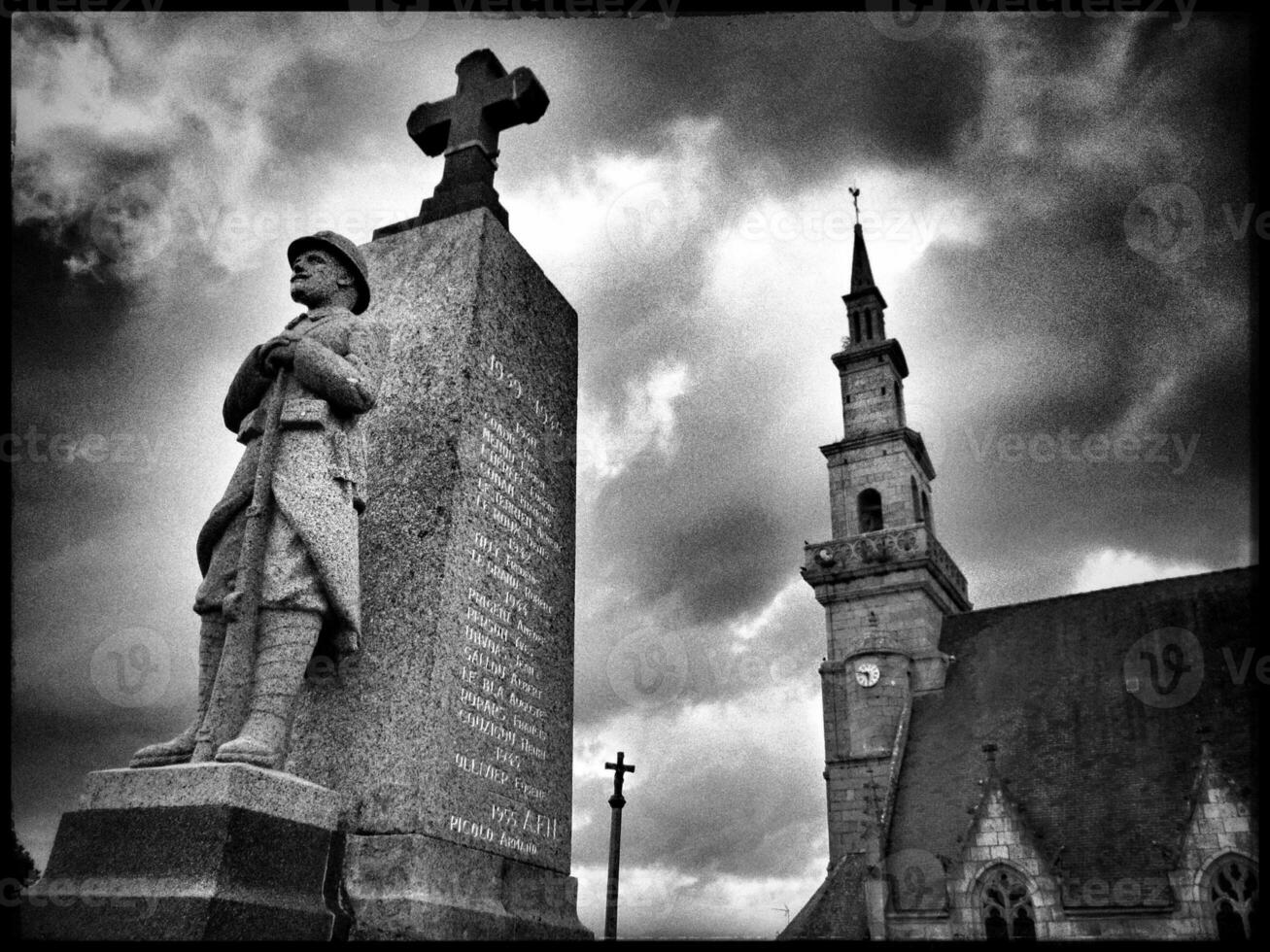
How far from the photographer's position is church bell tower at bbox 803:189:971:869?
34781 mm

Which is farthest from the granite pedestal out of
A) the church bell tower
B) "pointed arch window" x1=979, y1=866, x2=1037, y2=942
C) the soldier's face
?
the church bell tower

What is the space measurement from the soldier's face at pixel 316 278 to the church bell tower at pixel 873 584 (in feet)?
94.6

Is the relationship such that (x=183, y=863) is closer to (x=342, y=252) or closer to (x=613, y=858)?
(x=342, y=252)

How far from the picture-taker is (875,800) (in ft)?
105

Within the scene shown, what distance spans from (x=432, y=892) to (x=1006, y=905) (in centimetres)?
2722

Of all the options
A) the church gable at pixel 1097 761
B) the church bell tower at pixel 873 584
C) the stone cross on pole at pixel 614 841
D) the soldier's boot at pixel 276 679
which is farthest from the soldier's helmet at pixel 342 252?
the church bell tower at pixel 873 584

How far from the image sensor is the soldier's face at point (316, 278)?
616 centimetres

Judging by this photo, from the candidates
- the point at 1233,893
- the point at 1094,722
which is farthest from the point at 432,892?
the point at 1094,722

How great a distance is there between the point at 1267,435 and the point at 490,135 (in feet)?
21.6

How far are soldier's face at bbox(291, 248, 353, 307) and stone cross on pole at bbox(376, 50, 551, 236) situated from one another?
1.72m

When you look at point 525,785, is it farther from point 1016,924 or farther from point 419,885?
point 1016,924

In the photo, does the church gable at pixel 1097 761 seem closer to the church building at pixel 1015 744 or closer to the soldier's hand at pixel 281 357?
the church building at pixel 1015 744

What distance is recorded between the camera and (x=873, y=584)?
1513 inches

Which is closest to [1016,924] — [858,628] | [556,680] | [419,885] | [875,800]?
[875,800]
